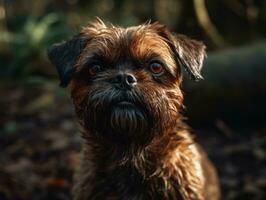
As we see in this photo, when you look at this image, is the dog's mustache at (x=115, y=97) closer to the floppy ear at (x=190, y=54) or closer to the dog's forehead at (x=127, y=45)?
the dog's forehead at (x=127, y=45)

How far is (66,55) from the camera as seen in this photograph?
6.34 metres

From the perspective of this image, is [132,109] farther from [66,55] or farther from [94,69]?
[66,55]

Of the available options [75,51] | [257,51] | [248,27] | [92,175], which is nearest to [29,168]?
[92,175]

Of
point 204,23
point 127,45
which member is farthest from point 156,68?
point 204,23

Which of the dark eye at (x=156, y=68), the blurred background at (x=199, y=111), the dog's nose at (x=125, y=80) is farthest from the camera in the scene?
the blurred background at (x=199, y=111)

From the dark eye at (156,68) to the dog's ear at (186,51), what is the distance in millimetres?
303

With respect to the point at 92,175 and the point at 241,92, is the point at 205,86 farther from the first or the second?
the point at 92,175

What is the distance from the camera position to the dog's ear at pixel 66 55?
6.26 m

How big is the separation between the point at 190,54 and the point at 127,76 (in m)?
0.97

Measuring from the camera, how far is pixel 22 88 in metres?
12.9

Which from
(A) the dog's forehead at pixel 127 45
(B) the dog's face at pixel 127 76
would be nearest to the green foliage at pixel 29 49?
(B) the dog's face at pixel 127 76

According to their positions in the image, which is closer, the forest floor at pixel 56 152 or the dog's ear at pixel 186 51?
the dog's ear at pixel 186 51

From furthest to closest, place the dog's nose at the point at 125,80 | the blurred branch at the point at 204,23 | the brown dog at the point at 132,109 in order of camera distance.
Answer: the blurred branch at the point at 204,23 → the brown dog at the point at 132,109 → the dog's nose at the point at 125,80

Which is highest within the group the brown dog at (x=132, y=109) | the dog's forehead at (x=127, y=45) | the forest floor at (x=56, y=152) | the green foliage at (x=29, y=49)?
the dog's forehead at (x=127, y=45)
